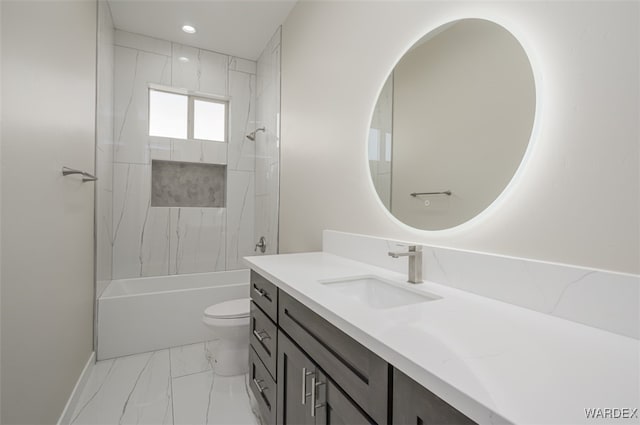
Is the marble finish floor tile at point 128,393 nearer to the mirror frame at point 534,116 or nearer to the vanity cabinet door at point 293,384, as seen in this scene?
the vanity cabinet door at point 293,384

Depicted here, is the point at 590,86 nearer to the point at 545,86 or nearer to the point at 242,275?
the point at 545,86

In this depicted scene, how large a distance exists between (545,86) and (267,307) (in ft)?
4.21

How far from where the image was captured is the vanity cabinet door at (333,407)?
738mm

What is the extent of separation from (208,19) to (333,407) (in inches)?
123

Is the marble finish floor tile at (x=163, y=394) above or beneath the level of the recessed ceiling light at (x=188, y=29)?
beneath

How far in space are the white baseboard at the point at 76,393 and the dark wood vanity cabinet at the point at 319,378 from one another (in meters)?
0.97

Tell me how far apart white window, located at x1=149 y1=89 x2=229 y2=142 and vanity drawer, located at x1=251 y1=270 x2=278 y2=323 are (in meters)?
2.40

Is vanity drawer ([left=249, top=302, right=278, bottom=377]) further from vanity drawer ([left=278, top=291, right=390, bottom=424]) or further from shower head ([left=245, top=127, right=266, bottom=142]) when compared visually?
shower head ([left=245, top=127, right=266, bottom=142])

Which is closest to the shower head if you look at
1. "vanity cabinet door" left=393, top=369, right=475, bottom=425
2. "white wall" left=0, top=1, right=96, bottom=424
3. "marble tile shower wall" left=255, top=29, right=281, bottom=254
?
"marble tile shower wall" left=255, top=29, right=281, bottom=254

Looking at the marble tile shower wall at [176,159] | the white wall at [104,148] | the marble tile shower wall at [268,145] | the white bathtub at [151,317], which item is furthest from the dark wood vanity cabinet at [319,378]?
the marble tile shower wall at [176,159]

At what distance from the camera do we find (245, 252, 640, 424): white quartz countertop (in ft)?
1.38

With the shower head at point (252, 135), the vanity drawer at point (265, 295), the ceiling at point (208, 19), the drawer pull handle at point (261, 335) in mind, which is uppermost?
the ceiling at point (208, 19)

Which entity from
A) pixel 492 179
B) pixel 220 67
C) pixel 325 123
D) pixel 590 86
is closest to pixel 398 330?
pixel 492 179

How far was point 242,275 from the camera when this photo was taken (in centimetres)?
349
